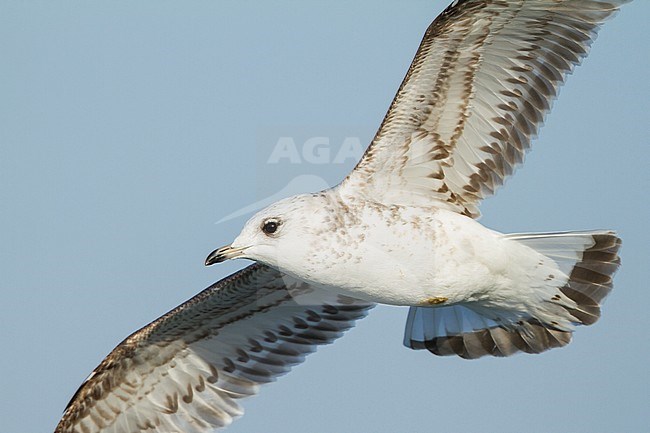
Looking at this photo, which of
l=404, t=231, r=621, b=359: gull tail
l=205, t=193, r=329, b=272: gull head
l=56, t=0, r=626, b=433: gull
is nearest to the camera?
l=205, t=193, r=329, b=272: gull head

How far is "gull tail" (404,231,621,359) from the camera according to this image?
8766 mm

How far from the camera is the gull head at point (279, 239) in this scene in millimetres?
7988

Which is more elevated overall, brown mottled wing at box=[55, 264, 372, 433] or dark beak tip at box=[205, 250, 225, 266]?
dark beak tip at box=[205, 250, 225, 266]

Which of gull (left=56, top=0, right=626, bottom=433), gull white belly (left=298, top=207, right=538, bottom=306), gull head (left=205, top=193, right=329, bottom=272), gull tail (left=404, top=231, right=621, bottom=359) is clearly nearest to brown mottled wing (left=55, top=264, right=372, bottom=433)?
gull (left=56, top=0, right=626, bottom=433)

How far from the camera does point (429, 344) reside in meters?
9.72

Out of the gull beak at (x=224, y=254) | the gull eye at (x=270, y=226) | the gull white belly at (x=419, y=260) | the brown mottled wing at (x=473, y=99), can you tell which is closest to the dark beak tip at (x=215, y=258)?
the gull beak at (x=224, y=254)

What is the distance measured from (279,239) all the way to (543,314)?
8.15 ft

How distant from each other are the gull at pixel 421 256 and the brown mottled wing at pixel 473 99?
11 millimetres

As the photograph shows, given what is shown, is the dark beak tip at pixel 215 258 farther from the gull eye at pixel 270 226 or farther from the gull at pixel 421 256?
the gull eye at pixel 270 226

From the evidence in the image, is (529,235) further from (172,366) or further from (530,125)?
(172,366)

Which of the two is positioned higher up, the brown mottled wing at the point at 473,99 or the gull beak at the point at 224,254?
the brown mottled wing at the point at 473,99

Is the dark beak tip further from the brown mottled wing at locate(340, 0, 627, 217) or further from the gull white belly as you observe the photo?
the brown mottled wing at locate(340, 0, 627, 217)

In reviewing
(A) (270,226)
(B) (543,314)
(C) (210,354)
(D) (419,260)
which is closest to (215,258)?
(A) (270,226)

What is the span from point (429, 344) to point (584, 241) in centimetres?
178
